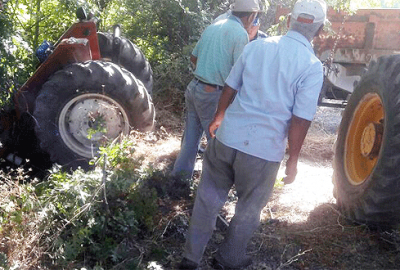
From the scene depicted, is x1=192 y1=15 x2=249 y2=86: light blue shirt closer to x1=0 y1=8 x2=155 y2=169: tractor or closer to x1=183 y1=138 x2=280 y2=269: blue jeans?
x1=0 y1=8 x2=155 y2=169: tractor

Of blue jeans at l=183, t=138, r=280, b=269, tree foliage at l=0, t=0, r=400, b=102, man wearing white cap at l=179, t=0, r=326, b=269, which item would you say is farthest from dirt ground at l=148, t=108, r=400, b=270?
tree foliage at l=0, t=0, r=400, b=102

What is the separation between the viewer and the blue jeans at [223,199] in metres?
3.89

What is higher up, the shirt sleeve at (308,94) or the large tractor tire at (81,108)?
the shirt sleeve at (308,94)

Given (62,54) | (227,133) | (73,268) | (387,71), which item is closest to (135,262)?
(73,268)

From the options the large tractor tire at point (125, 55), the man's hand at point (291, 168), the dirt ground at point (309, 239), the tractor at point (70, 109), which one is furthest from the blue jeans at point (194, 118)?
the large tractor tire at point (125, 55)

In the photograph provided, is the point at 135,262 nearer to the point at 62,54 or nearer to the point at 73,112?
the point at 73,112

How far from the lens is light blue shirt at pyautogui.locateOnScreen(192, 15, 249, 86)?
5105mm

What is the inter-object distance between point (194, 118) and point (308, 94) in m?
2.06

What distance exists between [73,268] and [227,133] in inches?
54.3

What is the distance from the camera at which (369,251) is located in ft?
14.7

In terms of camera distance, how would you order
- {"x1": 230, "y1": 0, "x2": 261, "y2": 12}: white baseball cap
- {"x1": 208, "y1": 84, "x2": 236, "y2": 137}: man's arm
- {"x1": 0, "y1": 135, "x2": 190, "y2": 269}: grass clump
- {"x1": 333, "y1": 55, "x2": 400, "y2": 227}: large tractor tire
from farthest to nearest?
{"x1": 230, "y1": 0, "x2": 261, "y2": 12}: white baseball cap, {"x1": 333, "y1": 55, "x2": 400, "y2": 227}: large tractor tire, {"x1": 208, "y1": 84, "x2": 236, "y2": 137}: man's arm, {"x1": 0, "y1": 135, "x2": 190, "y2": 269}: grass clump

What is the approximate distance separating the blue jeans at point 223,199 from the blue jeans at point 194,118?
1.26 m

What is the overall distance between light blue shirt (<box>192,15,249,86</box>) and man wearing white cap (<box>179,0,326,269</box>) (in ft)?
3.93

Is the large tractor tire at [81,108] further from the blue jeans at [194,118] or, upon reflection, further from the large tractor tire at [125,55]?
the large tractor tire at [125,55]
